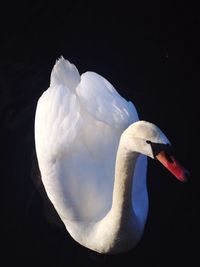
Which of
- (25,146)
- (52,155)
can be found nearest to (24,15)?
(25,146)

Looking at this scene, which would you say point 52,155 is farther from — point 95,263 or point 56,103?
point 95,263

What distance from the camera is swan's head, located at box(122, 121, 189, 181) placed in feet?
8.97

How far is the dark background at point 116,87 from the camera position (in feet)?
14.2

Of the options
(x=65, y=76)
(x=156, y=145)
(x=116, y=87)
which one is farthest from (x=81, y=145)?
(x=116, y=87)

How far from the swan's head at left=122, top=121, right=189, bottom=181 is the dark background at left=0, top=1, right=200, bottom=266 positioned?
1.68 metres

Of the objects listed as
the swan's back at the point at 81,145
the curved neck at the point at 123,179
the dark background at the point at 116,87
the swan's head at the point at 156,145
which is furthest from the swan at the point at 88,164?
the swan's head at the point at 156,145

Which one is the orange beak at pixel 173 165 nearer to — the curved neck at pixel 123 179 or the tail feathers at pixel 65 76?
the curved neck at pixel 123 179

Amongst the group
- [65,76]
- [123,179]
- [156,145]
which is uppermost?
[65,76]

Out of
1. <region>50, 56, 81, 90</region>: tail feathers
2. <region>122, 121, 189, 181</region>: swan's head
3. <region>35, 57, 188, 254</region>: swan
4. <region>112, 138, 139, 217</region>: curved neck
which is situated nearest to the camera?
<region>122, 121, 189, 181</region>: swan's head

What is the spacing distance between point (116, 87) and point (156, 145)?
9.05 ft

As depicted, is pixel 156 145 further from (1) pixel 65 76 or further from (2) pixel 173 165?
(1) pixel 65 76

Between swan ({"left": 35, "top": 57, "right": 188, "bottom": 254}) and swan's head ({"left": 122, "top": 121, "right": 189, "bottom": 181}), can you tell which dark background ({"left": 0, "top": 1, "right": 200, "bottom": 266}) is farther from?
swan's head ({"left": 122, "top": 121, "right": 189, "bottom": 181})

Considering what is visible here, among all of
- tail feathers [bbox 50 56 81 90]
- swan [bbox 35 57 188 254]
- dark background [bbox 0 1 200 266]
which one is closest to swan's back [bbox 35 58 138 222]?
swan [bbox 35 57 188 254]

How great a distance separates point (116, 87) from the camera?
215 inches
